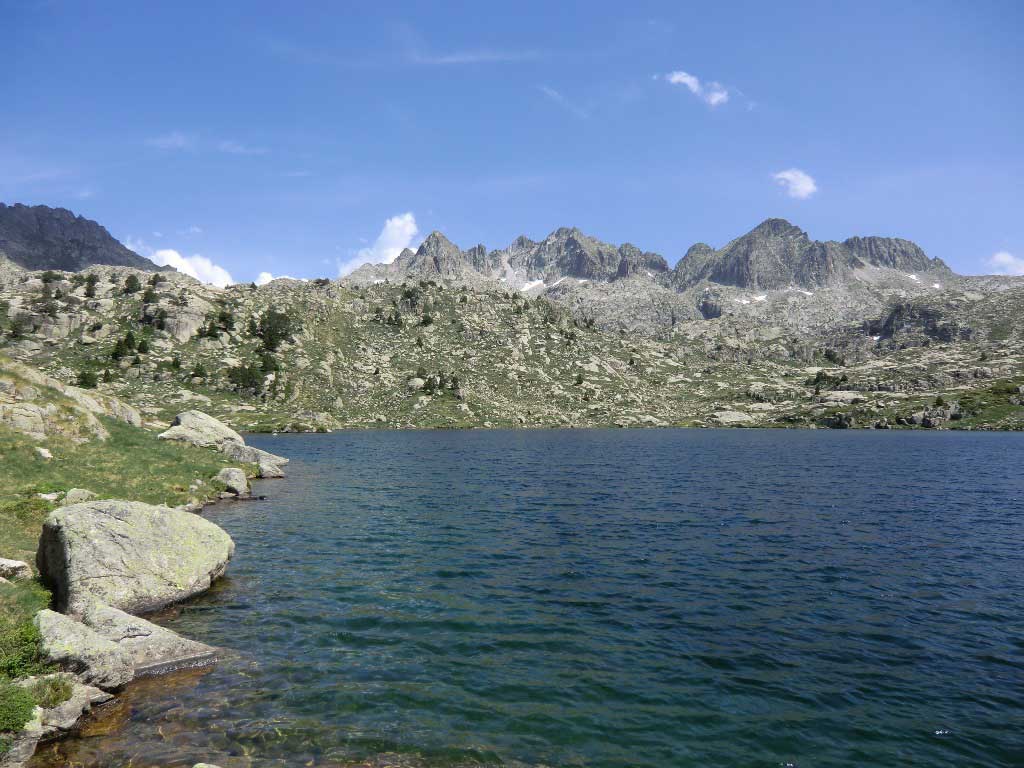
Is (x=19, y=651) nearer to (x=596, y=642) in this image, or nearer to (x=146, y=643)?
(x=146, y=643)

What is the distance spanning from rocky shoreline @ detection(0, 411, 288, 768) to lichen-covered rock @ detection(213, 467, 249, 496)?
1985cm

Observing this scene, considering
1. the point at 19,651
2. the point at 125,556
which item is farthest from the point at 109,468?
the point at 19,651

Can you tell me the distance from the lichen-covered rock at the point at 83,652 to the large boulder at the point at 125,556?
3372 millimetres

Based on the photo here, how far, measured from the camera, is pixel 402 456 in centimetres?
8781

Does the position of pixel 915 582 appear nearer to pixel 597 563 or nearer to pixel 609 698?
pixel 597 563

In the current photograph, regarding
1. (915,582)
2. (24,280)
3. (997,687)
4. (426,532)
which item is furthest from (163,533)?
(24,280)

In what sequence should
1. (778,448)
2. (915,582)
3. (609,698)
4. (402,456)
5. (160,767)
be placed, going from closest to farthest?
(160,767)
(609,698)
(915,582)
(402,456)
(778,448)

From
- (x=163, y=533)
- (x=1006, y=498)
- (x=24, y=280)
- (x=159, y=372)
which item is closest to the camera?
(x=163, y=533)

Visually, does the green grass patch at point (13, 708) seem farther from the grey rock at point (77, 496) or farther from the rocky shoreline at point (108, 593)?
the grey rock at point (77, 496)

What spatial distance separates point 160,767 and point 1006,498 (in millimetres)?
69416

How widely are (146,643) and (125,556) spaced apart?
5612 mm

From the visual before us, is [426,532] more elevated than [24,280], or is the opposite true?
[24,280]

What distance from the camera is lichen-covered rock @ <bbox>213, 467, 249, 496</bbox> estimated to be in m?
46.0

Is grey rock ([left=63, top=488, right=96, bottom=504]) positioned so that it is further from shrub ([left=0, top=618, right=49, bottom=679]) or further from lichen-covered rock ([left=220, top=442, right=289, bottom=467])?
lichen-covered rock ([left=220, top=442, right=289, bottom=467])
